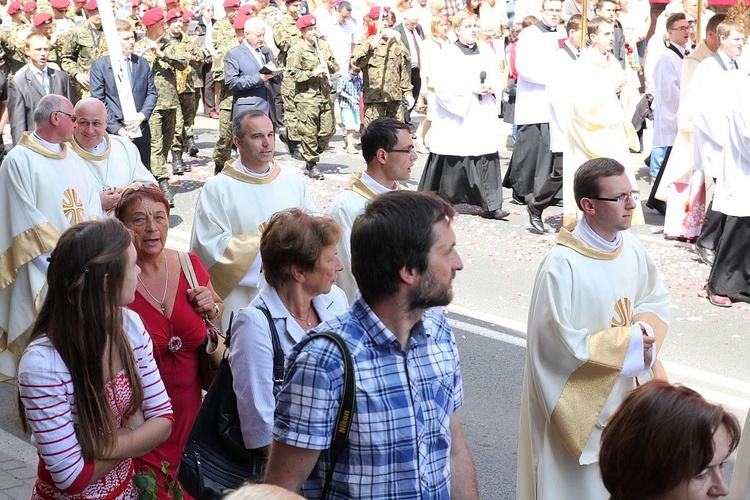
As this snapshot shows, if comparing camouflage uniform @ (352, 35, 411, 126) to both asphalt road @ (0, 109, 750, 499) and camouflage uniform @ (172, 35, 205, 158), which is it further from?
asphalt road @ (0, 109, 750, 499)

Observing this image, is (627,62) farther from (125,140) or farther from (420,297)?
(420,297)

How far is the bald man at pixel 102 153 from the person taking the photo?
7.02 metres

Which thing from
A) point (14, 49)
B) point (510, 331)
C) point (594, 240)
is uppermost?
point (594, 240)

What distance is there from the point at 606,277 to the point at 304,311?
5.06 feet

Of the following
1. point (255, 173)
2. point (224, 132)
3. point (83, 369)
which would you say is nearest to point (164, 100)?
point (224, 132)

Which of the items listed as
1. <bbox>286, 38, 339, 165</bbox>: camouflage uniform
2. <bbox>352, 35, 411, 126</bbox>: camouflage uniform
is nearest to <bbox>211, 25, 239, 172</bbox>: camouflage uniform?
<bbox>286, 38, 339, 165</bbox>: camouflage uniform

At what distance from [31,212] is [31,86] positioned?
5.45 meters

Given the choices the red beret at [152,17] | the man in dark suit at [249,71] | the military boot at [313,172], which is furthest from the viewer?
the military boot at [313,172]

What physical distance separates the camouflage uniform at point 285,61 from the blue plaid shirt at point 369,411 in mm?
12322

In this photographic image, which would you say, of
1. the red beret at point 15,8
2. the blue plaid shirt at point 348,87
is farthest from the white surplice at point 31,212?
the red beret at point 15,8

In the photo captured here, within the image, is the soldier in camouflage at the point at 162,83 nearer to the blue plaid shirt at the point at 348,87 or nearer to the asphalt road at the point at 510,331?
the asphalt road at the point at 510,331

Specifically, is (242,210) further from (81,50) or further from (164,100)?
(81,50)

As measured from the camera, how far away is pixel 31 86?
11.7m

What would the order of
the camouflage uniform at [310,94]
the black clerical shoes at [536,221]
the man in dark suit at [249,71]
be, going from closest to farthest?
the black clerical shoes at [536,221] < the man in dark suit at [249,71] < the camouflage uniform at [310,94]
